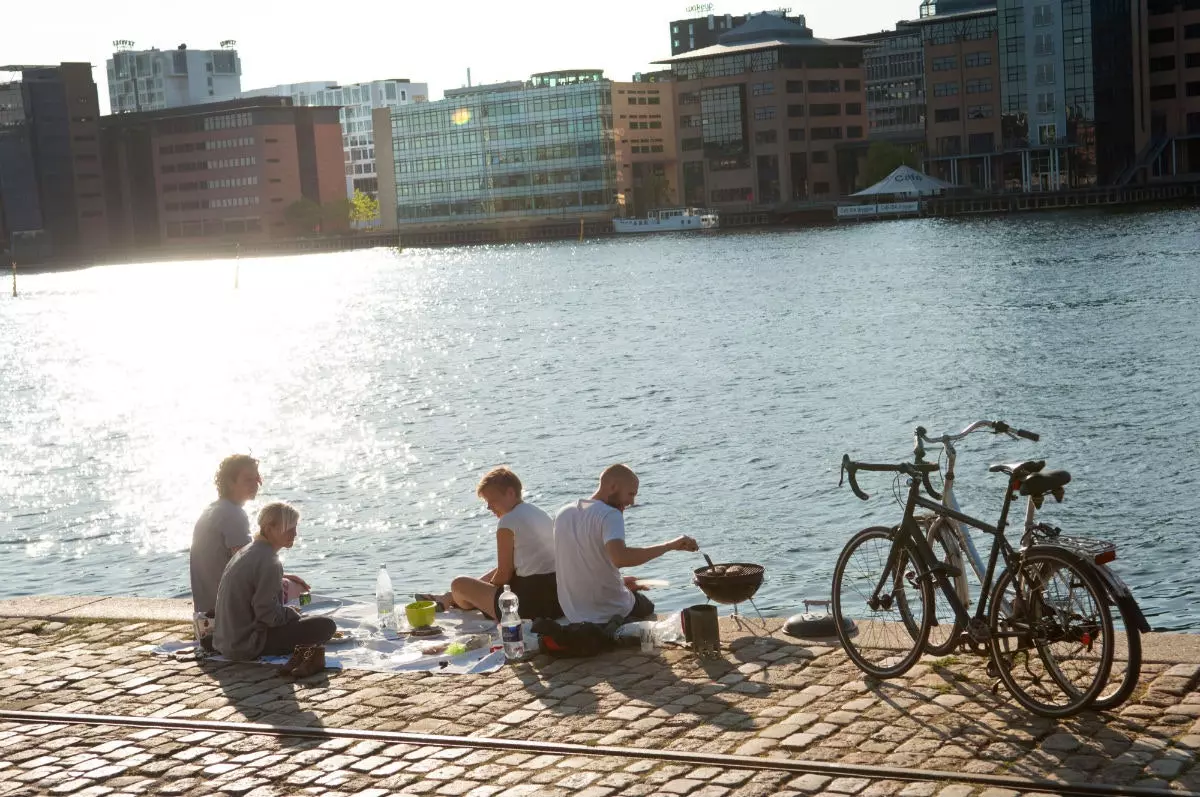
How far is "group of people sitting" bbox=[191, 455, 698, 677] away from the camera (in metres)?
10.9

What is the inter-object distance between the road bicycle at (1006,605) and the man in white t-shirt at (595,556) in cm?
148

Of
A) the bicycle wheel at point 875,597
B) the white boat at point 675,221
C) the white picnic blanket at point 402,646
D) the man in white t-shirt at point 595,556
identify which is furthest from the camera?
the white boat at point 675,221

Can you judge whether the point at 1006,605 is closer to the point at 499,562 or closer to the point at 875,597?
the point at 875,597

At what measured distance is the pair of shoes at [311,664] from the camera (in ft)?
34.8

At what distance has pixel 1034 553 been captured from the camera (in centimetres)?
837

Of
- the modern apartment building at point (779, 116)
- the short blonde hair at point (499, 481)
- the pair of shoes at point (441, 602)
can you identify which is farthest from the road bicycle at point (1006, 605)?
the modern apartment building at point (779, 116)

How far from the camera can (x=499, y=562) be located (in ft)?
37.3

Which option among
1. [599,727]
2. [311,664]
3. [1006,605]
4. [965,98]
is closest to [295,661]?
[311,664]

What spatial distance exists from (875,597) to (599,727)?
6.50 ft

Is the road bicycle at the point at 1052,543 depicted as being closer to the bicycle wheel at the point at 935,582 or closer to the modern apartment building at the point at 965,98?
the bicycle wheel at the point at 935,582

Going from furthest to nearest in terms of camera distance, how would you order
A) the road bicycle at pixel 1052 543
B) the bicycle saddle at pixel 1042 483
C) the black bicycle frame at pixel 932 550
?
the black bicycle frame at pixel 932 550 < the bicycle saddle at pixel 1042 483 < the road bicycle at pixel 1052 543

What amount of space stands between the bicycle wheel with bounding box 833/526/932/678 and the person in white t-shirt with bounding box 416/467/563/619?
2436 millimetres

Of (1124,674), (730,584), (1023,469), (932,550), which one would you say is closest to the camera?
(1124,674)

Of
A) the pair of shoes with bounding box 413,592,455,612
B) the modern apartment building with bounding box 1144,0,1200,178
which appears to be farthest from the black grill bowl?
the modern apartment building with bounding box 1144,0,1200,178
